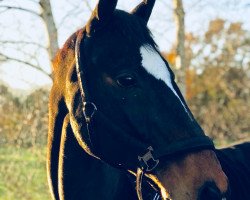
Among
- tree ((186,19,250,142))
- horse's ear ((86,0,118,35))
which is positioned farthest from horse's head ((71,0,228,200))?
tree ((186,19,250,142))

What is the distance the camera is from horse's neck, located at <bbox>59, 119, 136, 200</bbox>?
280 cm

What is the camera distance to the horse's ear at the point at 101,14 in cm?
258

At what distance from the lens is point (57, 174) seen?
9.75 ft

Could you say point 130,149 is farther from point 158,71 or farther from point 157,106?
point 158,71

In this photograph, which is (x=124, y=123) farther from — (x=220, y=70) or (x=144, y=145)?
(x=220, y=70)

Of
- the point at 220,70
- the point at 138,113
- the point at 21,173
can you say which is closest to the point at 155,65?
the point at 138,113

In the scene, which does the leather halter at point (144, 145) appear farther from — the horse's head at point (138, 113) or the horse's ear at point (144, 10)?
the horse's ear at point (144, 10)

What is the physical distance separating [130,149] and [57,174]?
0.73 metres

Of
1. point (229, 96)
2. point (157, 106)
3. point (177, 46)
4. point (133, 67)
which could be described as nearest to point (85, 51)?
point (133, 67)

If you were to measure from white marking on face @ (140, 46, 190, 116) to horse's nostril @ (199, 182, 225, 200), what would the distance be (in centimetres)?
42

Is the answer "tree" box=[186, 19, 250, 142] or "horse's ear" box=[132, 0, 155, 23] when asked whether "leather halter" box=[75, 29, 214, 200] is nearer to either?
"horse's ear" box=[132, 0, 155, 23]

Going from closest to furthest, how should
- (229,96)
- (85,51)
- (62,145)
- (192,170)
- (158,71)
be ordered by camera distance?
(192,170) → (158,71) → (85,51) → (62,145) → (229,96)

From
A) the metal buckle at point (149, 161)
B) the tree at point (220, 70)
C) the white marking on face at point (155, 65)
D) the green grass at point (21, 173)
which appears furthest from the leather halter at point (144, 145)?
the tree at point (220, 70)

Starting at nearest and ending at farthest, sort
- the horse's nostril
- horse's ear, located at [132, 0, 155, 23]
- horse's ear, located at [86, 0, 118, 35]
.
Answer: the horse's nostril, horse's ear, located at [86, 0, 118, 35], horse's ear, located at [132, 0, 155, 23]
